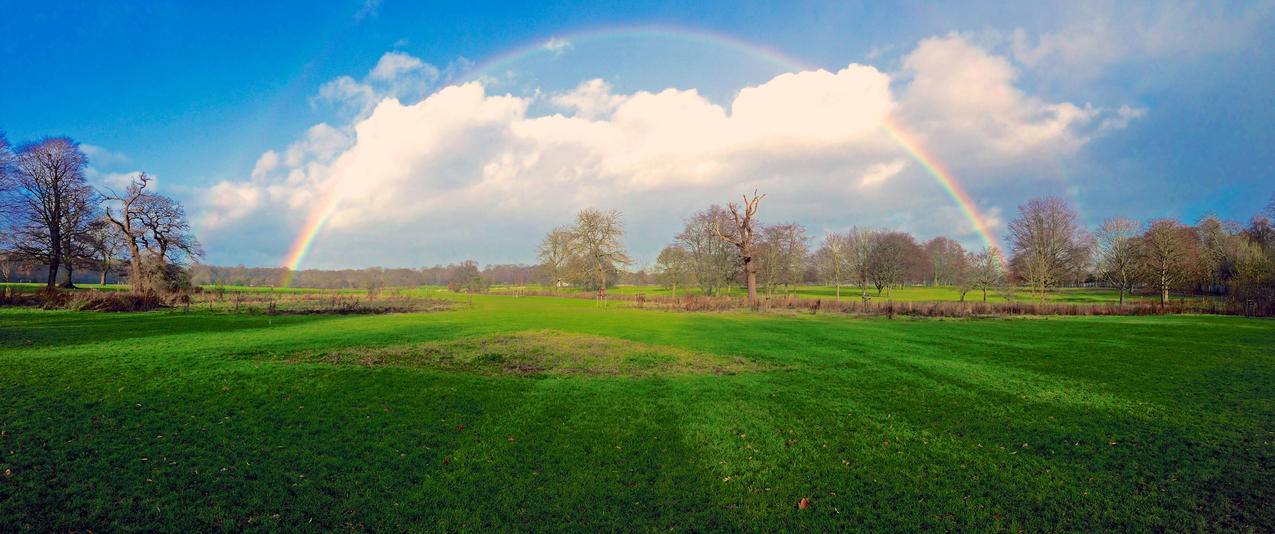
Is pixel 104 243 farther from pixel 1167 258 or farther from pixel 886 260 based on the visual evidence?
pixel 1167 258

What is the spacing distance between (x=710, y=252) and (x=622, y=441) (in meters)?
57.8

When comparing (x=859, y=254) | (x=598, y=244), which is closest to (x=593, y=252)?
(x=598, y=244)

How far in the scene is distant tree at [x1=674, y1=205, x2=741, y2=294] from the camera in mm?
61906

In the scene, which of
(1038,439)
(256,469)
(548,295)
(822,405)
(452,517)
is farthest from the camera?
(548,295)

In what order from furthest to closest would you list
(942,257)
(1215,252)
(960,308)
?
(942,257) → (1215,252) → (960,308)

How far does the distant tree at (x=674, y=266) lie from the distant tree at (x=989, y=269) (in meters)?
31.9

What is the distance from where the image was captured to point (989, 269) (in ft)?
176

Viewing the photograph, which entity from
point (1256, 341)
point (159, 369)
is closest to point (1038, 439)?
point (159, 369)

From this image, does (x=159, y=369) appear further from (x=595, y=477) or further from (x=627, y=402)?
(x=595, y=477)

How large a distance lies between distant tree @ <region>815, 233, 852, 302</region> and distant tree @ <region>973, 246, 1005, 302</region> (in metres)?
14.2

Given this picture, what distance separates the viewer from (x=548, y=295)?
7019 centimetres

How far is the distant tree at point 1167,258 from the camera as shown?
48062 mm

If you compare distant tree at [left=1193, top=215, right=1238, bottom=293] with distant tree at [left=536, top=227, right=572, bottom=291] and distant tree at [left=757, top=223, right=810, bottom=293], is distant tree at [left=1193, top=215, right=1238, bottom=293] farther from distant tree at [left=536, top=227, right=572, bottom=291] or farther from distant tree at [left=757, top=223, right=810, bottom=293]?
distant tree at [left=536, top=227, right=572, bottom=291]

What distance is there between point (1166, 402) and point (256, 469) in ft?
50.3
